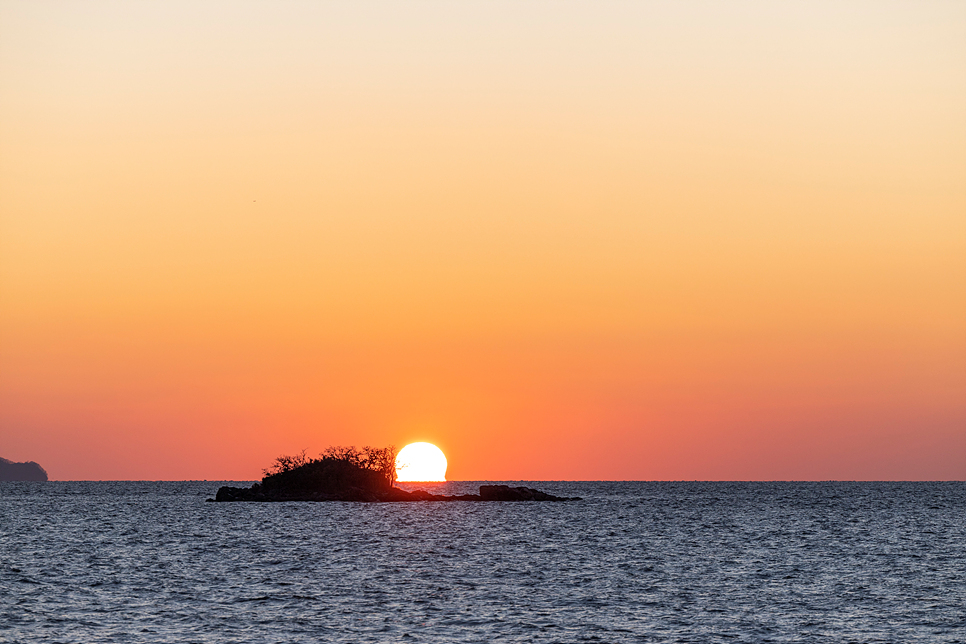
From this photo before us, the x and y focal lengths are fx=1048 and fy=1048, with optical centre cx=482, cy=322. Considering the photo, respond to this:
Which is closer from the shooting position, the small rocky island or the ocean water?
the ocean water

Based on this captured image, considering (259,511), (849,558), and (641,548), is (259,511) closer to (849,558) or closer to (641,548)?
(641,548)

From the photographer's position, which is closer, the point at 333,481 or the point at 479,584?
the point at 479,584

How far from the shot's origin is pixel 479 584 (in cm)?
5916

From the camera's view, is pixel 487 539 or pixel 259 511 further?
pixel 259 511

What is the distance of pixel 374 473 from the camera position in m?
190

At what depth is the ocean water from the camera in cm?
4459

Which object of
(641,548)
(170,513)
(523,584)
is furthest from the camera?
Result: (170,513)

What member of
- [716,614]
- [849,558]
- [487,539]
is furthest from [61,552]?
[849,558]

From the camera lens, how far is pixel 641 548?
8406 centimetres

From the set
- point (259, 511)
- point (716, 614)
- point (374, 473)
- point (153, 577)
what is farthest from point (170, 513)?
point (716, 614)

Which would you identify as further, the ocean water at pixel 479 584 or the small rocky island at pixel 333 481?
the small rocky island at pixel 333 481

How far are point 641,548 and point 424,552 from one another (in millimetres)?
17979

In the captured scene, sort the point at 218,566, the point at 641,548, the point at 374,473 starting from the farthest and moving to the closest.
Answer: the point at 374,473 → the point at 641,548 → the point at 218,566

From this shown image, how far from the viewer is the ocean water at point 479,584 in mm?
44594
